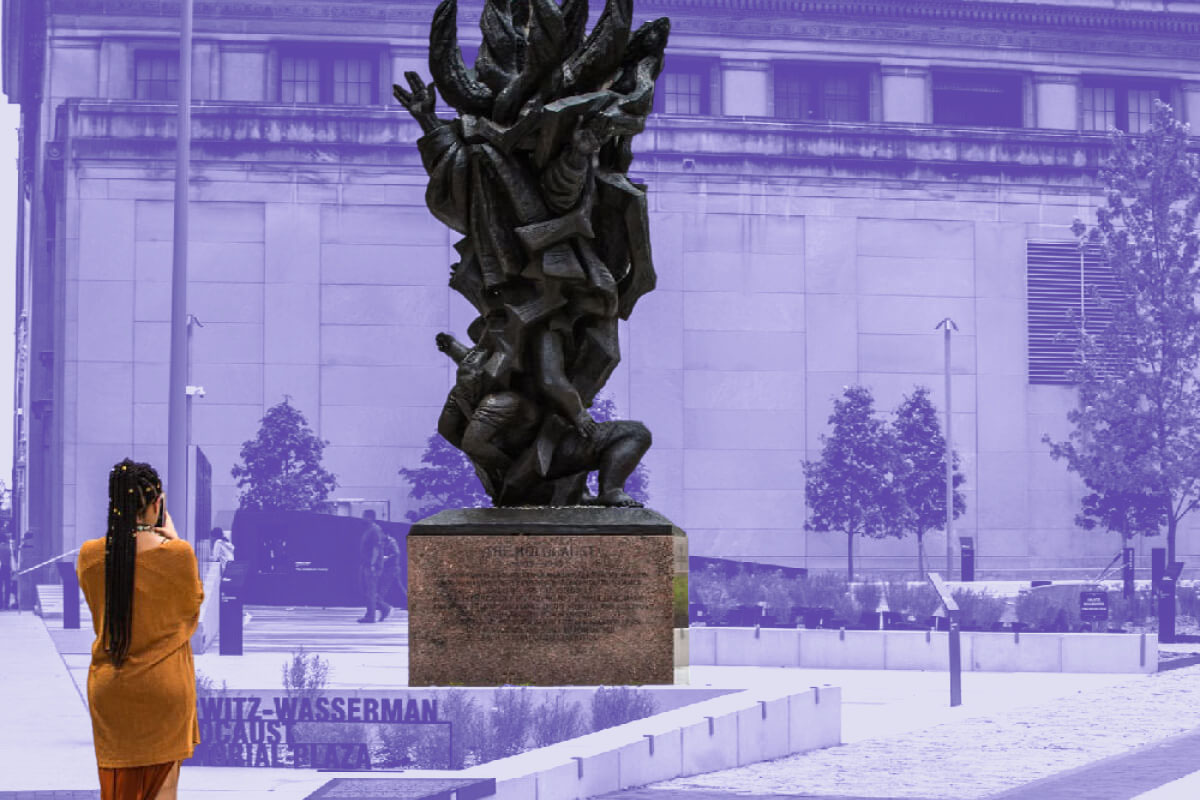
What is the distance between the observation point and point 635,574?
14258mm

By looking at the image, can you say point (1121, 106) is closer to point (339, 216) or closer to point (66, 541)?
point (339, 216)

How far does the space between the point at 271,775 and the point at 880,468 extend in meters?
50.6

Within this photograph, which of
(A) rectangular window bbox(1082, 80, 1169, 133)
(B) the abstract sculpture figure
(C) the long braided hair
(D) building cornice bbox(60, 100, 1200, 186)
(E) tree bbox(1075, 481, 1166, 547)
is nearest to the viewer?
(C) the long braided hair

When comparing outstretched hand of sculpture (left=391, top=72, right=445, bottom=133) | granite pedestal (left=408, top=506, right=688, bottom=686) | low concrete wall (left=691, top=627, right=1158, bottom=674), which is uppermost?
outstretched hand of sculpture (left=391, top=72, right=445, bottom=133)

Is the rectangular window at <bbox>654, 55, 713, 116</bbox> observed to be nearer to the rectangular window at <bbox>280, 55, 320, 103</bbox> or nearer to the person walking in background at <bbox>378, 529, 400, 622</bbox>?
the rectangular window at <bbox>280, 55, 320, 103</bbox>

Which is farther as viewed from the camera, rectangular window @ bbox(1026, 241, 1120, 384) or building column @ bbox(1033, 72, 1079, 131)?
building column @ bbox(1033, 72, 1079, 131)

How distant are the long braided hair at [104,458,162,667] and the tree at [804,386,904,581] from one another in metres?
58.2


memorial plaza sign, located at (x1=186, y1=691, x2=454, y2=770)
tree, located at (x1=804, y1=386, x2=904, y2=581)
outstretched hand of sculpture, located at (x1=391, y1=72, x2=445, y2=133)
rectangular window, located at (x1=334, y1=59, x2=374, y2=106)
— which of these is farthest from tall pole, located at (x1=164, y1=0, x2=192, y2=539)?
rectangular window, located at (x1=334, y1=59, x2=374, y2=106)

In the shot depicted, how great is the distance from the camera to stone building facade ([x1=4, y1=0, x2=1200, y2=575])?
6938cm

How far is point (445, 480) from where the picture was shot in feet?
213

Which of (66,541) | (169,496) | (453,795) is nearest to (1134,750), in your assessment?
(453,795)

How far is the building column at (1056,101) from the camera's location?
79.6 metres

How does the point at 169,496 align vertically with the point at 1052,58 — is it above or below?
below

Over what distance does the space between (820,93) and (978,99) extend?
22.3 ft
